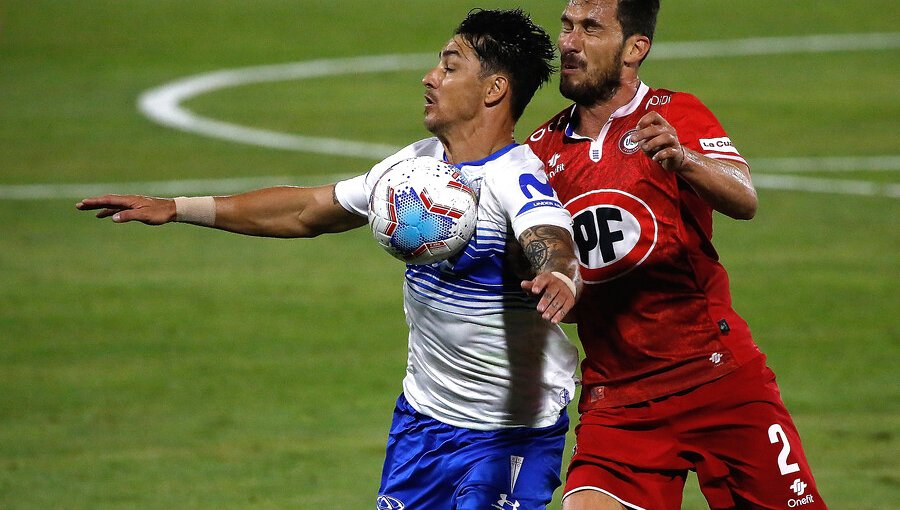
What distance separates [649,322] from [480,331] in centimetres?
66

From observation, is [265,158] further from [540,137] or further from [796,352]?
[540,137]

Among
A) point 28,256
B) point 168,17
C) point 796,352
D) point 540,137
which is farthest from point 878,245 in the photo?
point 168,17

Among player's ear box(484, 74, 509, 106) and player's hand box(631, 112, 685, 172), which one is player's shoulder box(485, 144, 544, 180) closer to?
player's ear box(484, 74, 509, 106)

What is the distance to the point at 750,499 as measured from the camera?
603 centimetres

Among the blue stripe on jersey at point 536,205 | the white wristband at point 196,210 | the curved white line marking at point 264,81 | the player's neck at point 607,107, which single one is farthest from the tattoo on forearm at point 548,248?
the curved white line marking at point 264,81

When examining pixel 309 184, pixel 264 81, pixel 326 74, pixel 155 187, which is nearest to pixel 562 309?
pixel 309 184

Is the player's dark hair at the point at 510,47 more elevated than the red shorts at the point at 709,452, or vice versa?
the player's dark hair at the point at 510,47

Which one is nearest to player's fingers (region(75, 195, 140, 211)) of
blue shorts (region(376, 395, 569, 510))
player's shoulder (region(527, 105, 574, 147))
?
blue shorts (region(376, 395, 569, 510))

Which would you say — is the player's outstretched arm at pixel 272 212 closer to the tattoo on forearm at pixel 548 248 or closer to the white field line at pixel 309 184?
the tattoo on forearm at pixel 548 248

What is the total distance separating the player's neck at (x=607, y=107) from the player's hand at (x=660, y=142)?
0.74 meters

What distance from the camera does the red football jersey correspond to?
5.95 metres

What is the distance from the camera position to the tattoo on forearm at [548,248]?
532cm

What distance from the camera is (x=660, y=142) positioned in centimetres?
A: 532

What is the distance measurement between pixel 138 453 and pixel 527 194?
4.37 metres
